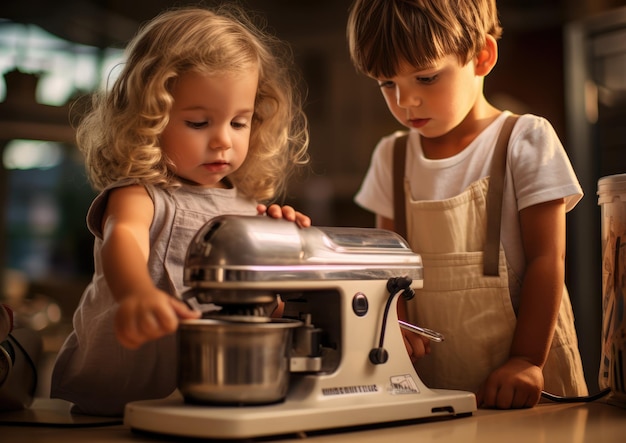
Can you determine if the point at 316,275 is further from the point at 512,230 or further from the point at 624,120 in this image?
the point at 624,120

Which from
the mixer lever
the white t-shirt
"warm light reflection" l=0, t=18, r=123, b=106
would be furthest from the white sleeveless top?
"warm light reflection" l=0, t=18, r=123, b=106

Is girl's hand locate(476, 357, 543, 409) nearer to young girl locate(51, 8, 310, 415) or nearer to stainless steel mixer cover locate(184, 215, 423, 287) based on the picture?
stainless steel mixer cover locate(184, 215, 423, 287)

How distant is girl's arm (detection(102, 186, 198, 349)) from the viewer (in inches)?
27.8

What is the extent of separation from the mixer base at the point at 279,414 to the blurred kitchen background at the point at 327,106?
1749 millimetres

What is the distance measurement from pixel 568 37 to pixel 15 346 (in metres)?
2.76

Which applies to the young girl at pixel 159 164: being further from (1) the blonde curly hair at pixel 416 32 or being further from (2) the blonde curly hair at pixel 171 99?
(1) the blonde curly hair at pixel 416 32

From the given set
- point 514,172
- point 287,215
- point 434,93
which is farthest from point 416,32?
point 287,215

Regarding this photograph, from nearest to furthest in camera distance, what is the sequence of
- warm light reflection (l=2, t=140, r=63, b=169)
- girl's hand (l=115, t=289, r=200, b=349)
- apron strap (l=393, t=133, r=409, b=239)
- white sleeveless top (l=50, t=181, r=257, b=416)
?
1. girl's hand (l=115, t=289, r=200, b=349)
2. white sleeveless top (l=50, t=181, r=257, b=416)
3. apron strap (l=393, t=133, r=409, b=239)
4. warm light reflection (l=2, t=140, r=63, b=169)

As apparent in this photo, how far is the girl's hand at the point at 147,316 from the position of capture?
703 mm

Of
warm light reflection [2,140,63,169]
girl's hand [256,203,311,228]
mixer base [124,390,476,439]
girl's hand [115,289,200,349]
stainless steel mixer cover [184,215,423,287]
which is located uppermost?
warm light reflection [2,140,63,169]

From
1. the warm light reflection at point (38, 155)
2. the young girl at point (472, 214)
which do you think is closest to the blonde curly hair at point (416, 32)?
the young girl at point (472, 214)

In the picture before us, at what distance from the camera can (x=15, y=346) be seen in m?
1.05

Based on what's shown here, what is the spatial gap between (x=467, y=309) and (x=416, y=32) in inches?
15.7

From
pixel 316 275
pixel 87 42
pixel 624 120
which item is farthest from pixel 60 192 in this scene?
pixel 316 275
